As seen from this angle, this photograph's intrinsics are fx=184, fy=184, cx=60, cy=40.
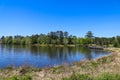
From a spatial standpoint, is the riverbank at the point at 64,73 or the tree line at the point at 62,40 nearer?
the riverbank at the point at 64,73

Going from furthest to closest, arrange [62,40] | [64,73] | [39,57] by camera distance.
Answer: [62,40]
[39,57]
[64,73]

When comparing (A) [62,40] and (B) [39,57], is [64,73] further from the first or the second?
(A) [62,40]

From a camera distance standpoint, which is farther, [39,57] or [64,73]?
[39,57]

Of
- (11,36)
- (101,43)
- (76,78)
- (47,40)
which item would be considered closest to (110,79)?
(76,78)

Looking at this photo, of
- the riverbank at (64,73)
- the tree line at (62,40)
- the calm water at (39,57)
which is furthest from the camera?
the tree line at (62,40)

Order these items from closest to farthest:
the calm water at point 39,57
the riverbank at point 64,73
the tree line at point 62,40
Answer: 1. the riverbank at point 64,73
2. the calm water at point 39,57
3. the tree line at point 62,40

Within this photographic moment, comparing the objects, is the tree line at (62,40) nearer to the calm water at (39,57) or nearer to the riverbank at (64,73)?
the calm water at (39,57)

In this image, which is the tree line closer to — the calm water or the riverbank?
the calm water

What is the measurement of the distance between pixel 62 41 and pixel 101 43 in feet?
95.4

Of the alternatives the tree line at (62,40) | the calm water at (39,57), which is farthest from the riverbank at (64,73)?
the tree line at (62,40)

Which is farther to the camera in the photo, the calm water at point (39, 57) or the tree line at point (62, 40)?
the tree line at point (62, 40)

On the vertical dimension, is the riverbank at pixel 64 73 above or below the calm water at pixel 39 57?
above

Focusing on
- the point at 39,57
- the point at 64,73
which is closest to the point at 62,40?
the point at 39,57

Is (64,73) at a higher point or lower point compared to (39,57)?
higher
